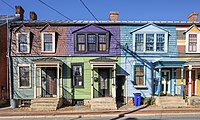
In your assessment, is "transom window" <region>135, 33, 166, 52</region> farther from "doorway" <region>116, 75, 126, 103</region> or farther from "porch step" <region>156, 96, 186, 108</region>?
"porch step" <region>156, 96, 186, 108</region>

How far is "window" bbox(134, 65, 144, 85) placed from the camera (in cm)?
1541

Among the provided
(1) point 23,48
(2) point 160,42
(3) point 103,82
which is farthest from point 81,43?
(2) point 160,42

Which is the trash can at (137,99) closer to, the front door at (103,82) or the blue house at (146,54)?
the blue house at (146,54)

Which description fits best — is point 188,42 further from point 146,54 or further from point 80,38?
point 80,38

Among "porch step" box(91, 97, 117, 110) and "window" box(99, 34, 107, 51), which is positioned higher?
"window" box(99, 34, 107, 51)

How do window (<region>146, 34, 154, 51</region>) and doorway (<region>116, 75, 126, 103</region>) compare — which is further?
doorway (<region>116, 75, 126, 103</region>)

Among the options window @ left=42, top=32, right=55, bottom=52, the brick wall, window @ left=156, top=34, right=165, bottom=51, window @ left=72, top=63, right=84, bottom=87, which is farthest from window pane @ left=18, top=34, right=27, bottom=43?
window @ left=156, top=34, right=165, bottom=51

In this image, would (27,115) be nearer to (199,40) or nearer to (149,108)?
(149,108)

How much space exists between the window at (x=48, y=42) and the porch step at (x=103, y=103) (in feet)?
19.6

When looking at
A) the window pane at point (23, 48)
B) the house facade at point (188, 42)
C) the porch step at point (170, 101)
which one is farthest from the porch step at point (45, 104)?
the house facade at point (188, 42)

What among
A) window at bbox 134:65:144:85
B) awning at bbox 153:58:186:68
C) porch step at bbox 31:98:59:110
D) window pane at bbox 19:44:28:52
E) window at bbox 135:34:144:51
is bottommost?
porch step at bbox 31:98:59:110

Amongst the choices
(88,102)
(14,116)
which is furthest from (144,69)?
(14,116)

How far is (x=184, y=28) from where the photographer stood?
15.5 m

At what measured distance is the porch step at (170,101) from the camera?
543 inches
